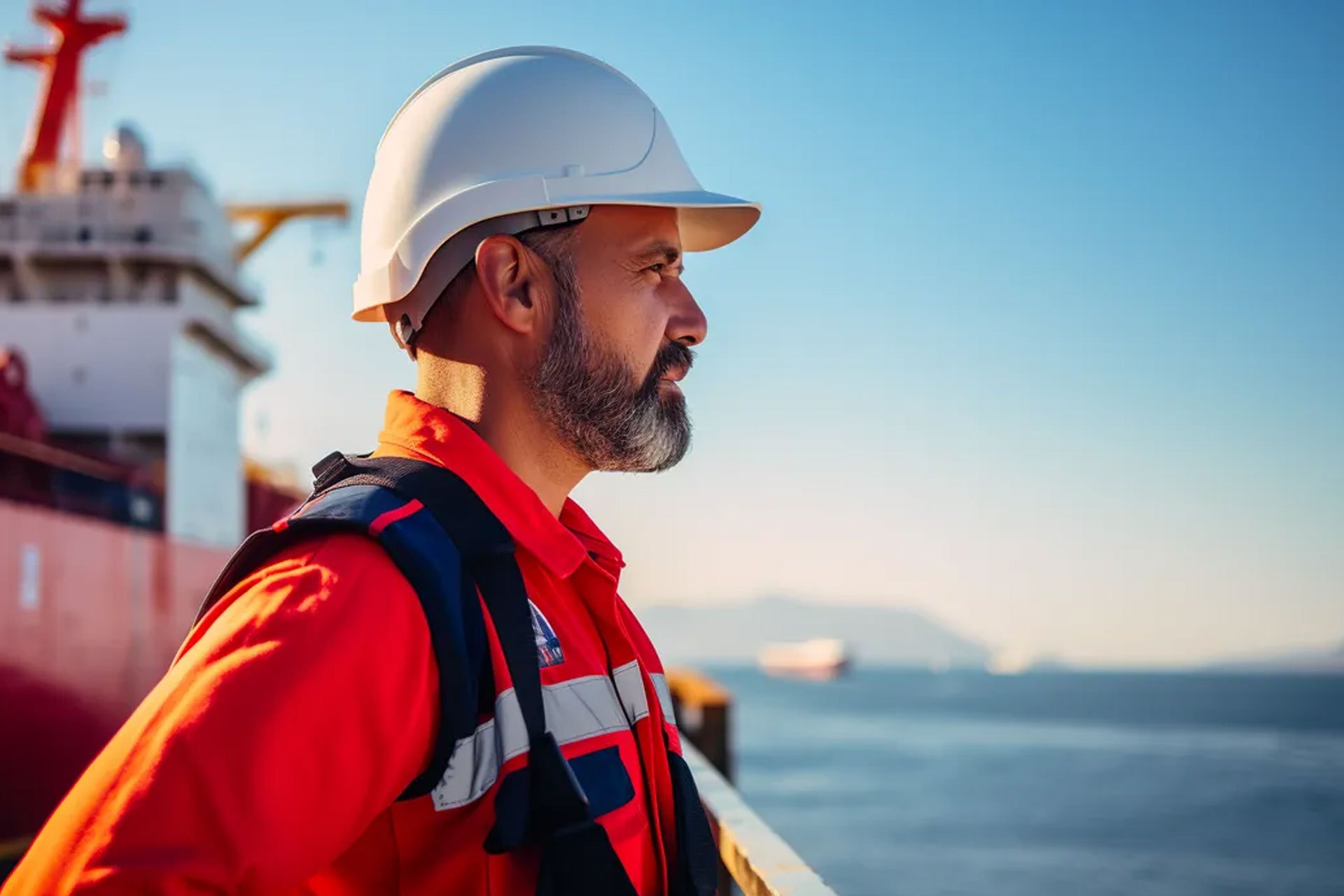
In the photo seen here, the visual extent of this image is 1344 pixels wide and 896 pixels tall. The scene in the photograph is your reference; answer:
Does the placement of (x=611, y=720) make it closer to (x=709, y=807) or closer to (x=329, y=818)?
(x=329, y=818)

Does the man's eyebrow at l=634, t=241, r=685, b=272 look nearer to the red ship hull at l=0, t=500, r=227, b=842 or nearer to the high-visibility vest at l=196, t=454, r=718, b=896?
the high-visibility vest at l=196, t=454, r=718, b=896

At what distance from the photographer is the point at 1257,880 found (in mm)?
25375

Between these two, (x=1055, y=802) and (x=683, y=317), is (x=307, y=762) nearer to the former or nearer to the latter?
(x=683, y=317)

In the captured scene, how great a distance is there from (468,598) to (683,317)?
25.2 inches

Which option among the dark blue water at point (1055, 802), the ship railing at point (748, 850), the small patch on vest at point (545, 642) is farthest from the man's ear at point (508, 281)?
the dark blue water at point (1055, 802)

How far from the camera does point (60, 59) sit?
54.2 feet

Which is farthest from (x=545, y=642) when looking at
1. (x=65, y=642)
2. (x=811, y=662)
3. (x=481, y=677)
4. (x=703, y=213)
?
(x=811, y=662)

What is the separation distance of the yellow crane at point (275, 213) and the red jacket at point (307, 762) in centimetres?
1730

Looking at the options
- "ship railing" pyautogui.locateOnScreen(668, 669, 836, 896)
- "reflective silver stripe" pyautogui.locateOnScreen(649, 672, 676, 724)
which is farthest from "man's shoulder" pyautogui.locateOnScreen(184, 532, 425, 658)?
"ship railing" pyautogui.locateOnScreen(668, 669, 836, 896)

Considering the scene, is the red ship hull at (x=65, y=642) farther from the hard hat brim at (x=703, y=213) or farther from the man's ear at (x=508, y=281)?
the man's ear at (x=508, y=281)

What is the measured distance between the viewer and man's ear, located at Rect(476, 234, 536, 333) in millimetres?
1695

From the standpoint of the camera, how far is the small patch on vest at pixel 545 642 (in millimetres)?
1515

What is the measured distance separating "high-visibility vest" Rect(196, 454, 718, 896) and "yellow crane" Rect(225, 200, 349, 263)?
1732 cm

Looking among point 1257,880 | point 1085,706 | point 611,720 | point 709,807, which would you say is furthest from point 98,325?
point 1085,706
